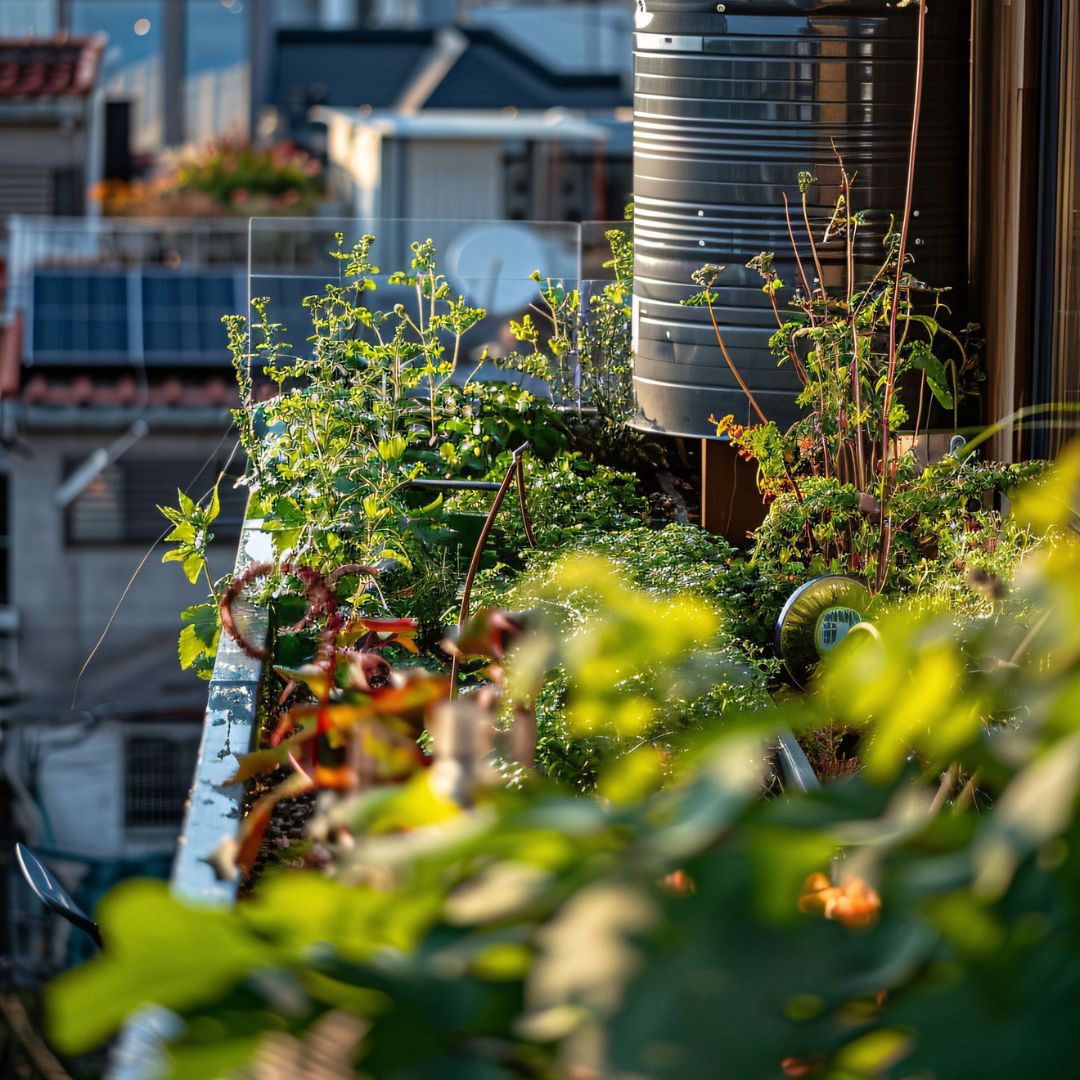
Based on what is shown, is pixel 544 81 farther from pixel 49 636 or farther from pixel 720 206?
pixel 720 206

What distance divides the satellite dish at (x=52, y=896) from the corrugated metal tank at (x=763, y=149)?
6.35 ft

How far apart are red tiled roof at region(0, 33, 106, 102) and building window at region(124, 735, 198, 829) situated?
7.49 metres

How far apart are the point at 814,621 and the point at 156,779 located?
940cm

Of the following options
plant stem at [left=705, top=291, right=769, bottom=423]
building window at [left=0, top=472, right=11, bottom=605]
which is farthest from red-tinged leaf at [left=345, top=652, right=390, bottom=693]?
building window at [left=0, top=472, right=11, bottom=605]

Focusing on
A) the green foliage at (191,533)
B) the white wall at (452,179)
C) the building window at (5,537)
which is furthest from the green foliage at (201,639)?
the white wall at (452,179)

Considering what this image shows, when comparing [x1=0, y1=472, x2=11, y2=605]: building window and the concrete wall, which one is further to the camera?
[x1=0, y1=472, x2=11, y2=605]: building window

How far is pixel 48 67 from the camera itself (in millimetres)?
17391

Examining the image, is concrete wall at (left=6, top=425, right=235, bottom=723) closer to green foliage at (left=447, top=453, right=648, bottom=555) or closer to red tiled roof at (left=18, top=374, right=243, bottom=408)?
red tiled roof at (left=18, top=374, right=243, bottom=408)

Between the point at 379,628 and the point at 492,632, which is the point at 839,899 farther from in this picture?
the point at 379,628

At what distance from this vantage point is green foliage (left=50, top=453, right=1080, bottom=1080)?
2.31 ft

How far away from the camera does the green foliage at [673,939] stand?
704mm

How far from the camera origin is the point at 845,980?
2.54 ft

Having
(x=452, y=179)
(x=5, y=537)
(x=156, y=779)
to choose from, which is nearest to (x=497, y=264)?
(x=156, y=779)

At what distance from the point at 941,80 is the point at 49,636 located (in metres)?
11.0
